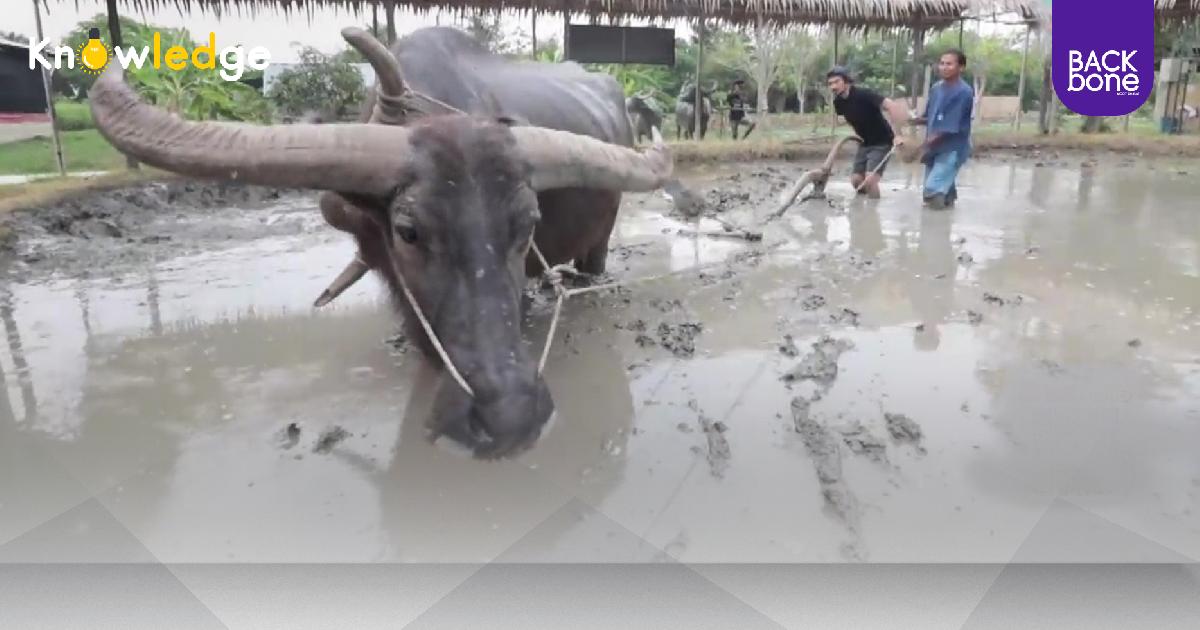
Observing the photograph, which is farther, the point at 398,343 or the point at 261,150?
the point at 398,343

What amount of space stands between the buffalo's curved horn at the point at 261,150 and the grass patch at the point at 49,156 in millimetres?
5800

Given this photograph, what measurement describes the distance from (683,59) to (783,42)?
8.99 m

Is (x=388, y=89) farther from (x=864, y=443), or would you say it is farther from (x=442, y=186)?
A: (x=864, y=443)

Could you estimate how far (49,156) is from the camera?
7.39 metres

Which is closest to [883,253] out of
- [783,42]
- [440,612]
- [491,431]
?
[491,431]

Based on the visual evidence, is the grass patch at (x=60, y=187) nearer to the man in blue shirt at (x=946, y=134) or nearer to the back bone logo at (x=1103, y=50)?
the man in blue shirt at (x=946, y=134)

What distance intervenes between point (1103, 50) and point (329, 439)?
5814 millimetres

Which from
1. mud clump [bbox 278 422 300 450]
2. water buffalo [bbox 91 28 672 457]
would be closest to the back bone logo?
water buffalo [bbox 91 28 672 457]

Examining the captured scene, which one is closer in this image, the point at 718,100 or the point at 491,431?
the point at 491,431

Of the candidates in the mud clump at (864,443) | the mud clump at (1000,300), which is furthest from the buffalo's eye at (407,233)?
the mud clump at (1000,300)

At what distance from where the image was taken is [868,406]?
2754mm

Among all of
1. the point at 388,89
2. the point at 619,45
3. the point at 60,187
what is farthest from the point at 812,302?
the point at 619,45

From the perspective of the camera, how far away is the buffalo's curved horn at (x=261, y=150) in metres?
2.09

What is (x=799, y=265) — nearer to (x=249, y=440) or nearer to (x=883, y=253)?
(x=883, y=253)
